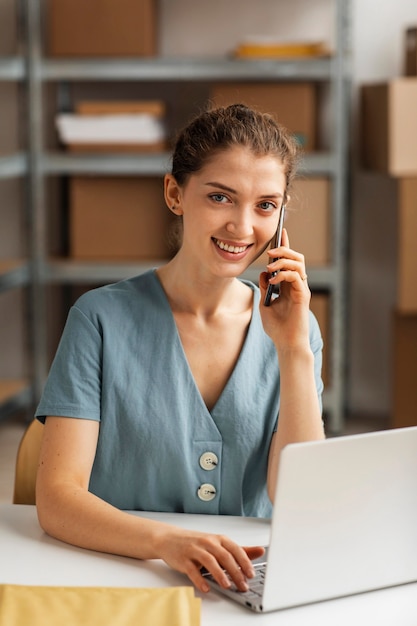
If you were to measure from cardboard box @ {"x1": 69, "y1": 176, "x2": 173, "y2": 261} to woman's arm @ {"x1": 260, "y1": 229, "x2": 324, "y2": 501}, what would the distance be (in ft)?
7.71

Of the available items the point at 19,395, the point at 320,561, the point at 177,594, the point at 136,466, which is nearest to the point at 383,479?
the point at 320,561

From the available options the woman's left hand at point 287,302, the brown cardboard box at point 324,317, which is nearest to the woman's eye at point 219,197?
the woman's left hand at point 287,302

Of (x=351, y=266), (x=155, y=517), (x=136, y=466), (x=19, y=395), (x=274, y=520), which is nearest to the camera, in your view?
(x=274, y=520)

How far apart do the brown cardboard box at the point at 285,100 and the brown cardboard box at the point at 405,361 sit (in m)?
0.77

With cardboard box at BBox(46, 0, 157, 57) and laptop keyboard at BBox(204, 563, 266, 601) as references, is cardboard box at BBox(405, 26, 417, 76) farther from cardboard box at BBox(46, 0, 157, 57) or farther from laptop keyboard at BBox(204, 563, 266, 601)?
laptop keyboard at BBox(204, 563, 266, 601)

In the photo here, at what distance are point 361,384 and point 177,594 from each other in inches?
129

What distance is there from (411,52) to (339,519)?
3.00 metres

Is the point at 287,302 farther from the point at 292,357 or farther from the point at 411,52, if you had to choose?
the point at 411,52

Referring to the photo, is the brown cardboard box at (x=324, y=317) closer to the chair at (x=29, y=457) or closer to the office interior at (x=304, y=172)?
the office interior at (x=304, y=172)

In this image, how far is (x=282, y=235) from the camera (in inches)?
61.4

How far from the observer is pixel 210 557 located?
118 cm

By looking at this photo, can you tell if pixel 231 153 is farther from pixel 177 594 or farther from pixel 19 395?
pixel 19 395

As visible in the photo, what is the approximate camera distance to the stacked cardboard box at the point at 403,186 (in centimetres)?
360

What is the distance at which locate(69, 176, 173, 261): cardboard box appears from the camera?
154 inches
